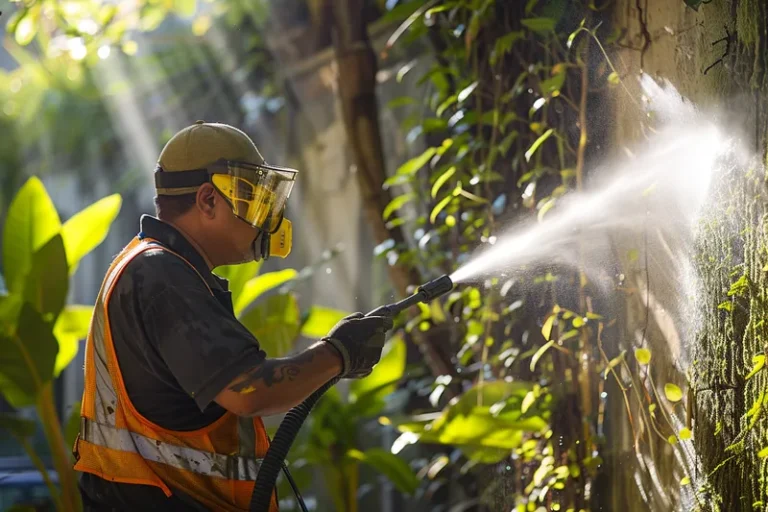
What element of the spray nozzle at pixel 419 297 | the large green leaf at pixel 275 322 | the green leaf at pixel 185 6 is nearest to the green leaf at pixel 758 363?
the spray nozzle at pixel 419 297

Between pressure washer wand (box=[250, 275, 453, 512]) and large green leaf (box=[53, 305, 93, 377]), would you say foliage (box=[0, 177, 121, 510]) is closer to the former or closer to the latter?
large green leaf (box=[53, 305, 93, 377])

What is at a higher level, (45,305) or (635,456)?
(45,305)

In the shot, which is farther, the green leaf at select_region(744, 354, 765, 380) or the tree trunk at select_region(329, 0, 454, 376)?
the tree trunk at select_region(329, 0, 454, 376)

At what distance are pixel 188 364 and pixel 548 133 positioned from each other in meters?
1.17

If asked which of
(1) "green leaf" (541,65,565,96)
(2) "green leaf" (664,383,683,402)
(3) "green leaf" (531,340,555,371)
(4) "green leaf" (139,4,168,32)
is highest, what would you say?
(4) "green leaf" (139,4,168,32)

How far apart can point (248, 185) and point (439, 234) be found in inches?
59.0

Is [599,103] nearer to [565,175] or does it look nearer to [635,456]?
[565,175]

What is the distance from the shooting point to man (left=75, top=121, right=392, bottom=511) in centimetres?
166

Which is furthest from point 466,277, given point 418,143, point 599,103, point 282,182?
point 418,143

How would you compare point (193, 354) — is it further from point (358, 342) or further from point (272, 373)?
point (358, 342)

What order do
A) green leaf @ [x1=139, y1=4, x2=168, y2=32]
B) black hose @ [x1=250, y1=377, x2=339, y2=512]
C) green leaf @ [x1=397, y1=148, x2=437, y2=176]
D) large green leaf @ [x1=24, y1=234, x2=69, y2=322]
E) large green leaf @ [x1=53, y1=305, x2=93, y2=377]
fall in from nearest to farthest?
black hose @ [x1=250, y1=377, x2=339, y2=512] → green leaf @ [x1=397, y1=148, x2=437, y2=176] → large green leaf @ [x1=24, y1=234, x2=69, y2=322] → large green leaf @ [x1=53, y1=305, x2=93, y2=377] → green leaf @ [x1=139, y1=4, x2=168, y2=32]

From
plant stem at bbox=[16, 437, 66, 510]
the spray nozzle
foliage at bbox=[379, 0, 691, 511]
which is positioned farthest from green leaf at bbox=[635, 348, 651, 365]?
plant stem at bbox=[16, 437, 66, 510]

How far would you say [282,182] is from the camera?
2.00 metres

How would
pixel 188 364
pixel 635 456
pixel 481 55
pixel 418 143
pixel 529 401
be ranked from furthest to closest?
pixel 418 143 → pixel 481 55 → pixel 529 401 → pixel 635 456 → pixel 188 364
